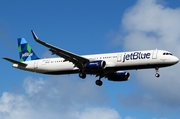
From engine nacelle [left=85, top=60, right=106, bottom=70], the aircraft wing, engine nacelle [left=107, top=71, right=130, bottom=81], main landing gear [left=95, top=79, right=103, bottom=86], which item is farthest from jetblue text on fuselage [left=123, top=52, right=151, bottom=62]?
main landing gear [left=95, top=79, right=103, bottom=86]

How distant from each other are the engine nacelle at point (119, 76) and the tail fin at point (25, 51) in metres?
15.3

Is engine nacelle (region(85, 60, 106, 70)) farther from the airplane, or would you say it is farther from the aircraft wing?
the aircraft wing

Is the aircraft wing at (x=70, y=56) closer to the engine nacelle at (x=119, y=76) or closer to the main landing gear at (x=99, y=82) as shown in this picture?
the main landing gear at (x=99, y=82)

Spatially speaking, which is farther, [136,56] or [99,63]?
[99,63]

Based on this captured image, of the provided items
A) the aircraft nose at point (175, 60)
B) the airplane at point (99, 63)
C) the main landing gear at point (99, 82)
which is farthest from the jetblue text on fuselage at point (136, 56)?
the main landing gear at point (99, 82)

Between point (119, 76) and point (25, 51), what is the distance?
2042 cm

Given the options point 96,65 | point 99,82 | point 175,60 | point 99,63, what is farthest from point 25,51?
point 175,60

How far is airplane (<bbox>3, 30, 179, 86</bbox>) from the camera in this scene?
254 ft

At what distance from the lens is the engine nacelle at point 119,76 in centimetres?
8800

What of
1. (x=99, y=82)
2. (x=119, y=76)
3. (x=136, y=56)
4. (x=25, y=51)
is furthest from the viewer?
(x=25, y=51)

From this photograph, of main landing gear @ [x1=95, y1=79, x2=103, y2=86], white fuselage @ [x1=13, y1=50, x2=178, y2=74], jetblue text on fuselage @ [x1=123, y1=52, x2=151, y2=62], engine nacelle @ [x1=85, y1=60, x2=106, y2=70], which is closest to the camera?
white fuselage @ [x1=13, y1=50, x2=178, y2=74]

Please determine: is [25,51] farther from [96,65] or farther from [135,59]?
[135,59]

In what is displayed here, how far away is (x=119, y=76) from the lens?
3469 inches

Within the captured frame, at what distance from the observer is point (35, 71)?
8994 cm
